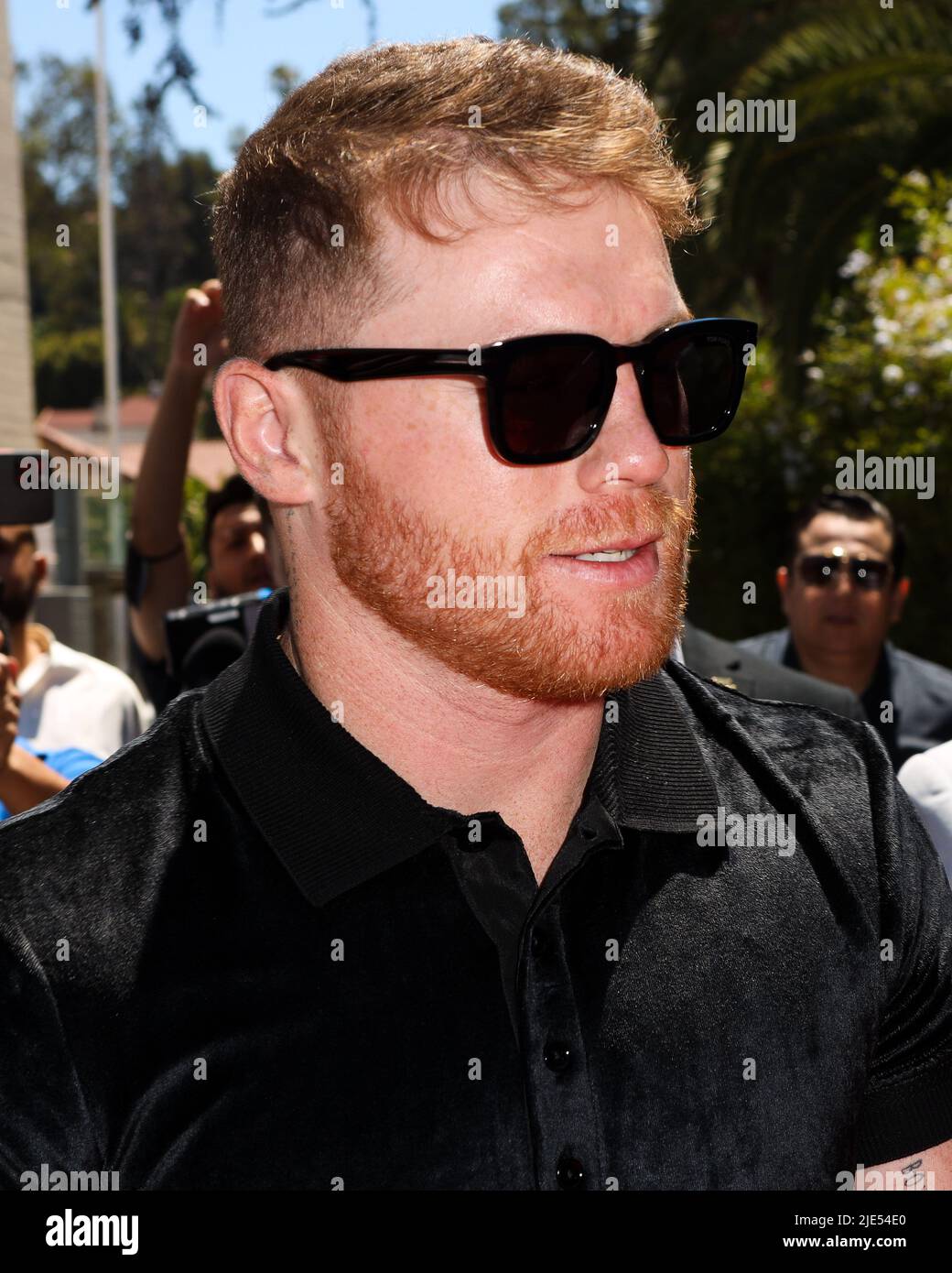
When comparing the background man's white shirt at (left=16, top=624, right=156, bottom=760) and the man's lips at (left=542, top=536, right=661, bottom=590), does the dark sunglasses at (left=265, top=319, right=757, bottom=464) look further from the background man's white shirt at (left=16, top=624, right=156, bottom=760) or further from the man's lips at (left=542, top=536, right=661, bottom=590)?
the background man's white shirt at (left=16, top=624, right=156, bottom=760)

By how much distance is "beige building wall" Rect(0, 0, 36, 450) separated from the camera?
32.6ft

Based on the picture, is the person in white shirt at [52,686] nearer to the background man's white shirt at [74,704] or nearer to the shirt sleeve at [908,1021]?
the background man's white shirt at [74,704]

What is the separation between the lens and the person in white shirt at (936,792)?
9.89 feet

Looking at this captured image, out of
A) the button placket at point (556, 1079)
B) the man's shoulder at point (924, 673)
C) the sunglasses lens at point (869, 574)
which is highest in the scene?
the sunglasses lens at point (869, 574)

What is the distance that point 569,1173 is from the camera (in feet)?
5.41

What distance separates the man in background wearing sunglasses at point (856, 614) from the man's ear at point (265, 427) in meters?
3.65

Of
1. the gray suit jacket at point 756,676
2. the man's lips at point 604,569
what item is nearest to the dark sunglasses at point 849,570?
the gray suit jacket at point 756,676

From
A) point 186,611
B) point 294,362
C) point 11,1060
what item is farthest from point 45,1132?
point 186,611

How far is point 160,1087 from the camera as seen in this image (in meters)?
1.64

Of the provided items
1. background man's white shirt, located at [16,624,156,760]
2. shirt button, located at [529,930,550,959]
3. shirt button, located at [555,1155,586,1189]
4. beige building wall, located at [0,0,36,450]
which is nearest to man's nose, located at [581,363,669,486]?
shirt button, located at [529,930,550,959]

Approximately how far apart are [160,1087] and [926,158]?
33.9 feet

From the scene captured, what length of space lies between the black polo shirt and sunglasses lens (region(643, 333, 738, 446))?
1.32 ft

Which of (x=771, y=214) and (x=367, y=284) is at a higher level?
(x=771, y=214)

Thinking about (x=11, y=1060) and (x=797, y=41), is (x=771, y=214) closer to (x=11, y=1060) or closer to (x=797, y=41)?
(x=797, y=41)
